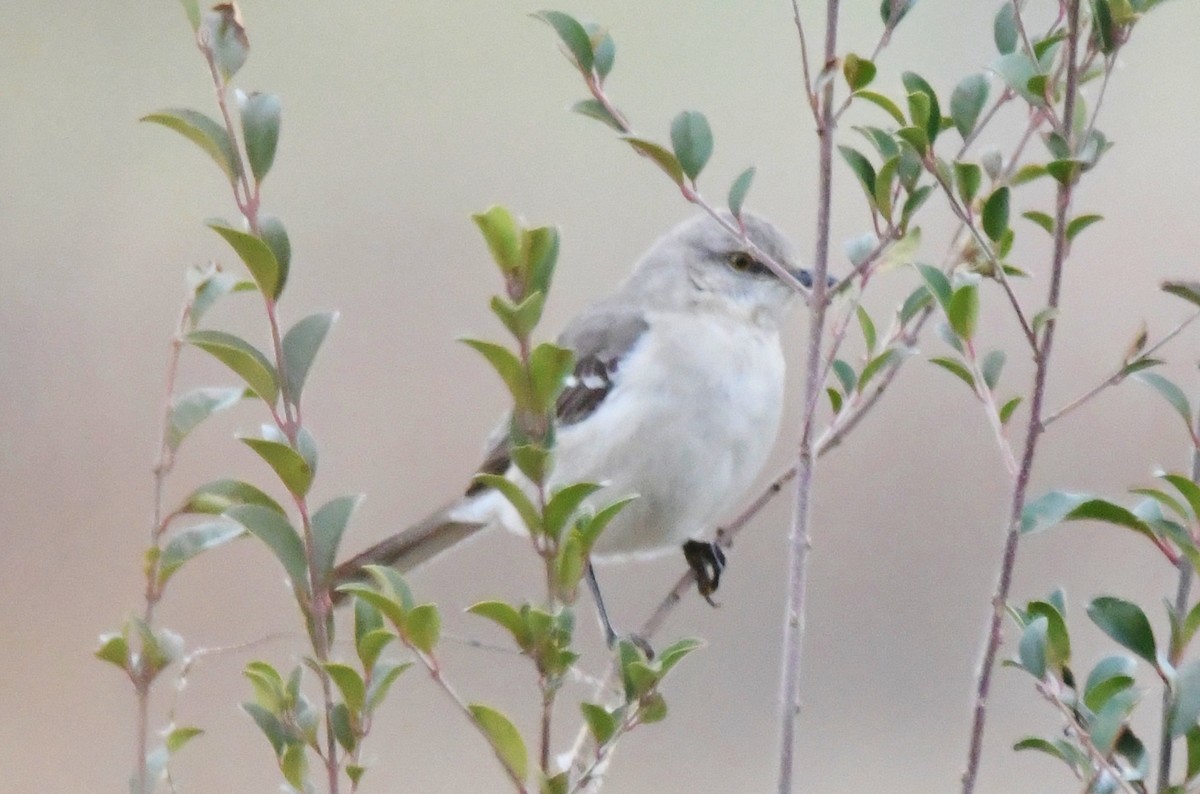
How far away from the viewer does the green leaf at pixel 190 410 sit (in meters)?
0.68

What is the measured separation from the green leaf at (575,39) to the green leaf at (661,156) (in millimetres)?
45

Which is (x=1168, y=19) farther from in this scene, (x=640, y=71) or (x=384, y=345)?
(x=384, y=345)

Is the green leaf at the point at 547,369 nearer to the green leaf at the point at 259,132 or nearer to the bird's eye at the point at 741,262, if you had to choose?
the green leaf at the point at 259,132

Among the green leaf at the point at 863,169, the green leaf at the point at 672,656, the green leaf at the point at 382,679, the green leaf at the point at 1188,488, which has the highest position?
the green leaf at the point at 863,169

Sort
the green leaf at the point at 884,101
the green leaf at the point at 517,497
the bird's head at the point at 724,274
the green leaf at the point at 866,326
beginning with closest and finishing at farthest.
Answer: the green leaf at the point at 517,497
the green leaf at the point at 884,101
the green leaf at the point at 866,326
the bird's head at the point at 724,274

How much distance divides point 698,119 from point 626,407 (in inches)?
26.2

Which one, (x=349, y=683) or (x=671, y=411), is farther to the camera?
(x=671, y=411)

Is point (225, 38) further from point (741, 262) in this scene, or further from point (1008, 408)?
point (741, 262)

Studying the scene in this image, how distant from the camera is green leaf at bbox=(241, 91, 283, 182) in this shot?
542mm

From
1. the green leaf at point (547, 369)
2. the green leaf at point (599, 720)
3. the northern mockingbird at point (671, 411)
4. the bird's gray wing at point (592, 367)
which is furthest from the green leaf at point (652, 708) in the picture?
the bird's gray wing at point (592, 367)

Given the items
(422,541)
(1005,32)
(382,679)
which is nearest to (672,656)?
(382,679)

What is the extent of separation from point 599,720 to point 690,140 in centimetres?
29

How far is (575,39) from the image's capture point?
643 millimetres

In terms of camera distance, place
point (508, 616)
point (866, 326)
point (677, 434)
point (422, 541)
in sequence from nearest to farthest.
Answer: point (508, 616)
point (866, 326)
point (677, 434)
point (422, 541)
